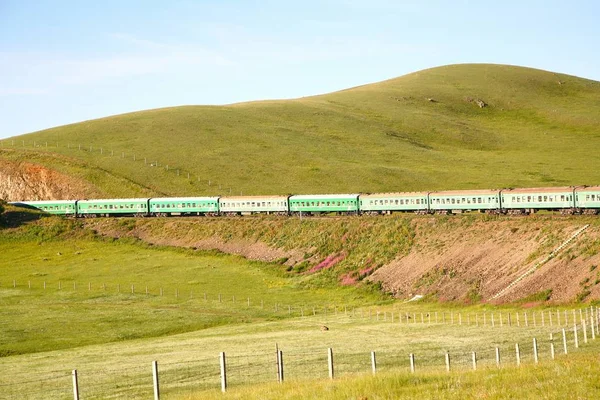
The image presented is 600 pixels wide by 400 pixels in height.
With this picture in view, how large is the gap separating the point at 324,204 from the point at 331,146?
2078 inches

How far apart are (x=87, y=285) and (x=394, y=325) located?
33500 millimetres

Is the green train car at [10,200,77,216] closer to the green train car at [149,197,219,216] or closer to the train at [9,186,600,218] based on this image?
the train at [9,186,600,218]

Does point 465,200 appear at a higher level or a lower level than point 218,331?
higher

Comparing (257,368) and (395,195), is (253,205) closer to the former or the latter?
(395,195)

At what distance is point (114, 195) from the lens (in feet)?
378

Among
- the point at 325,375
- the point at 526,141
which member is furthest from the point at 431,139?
the point at 325,375

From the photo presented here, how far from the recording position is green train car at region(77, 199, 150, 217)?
102250mm

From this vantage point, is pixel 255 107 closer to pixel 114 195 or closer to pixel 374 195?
pixel 114 195

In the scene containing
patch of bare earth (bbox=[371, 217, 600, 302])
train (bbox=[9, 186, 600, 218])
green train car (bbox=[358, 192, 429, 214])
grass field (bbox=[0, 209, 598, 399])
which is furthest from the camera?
green train car (bbox=[358, 192, 429, 214])

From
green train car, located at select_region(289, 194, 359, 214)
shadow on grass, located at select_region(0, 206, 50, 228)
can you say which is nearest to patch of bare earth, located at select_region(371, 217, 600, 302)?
green train car, located at select_region(289, 194, 359, 214)

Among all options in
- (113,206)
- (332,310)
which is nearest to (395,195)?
(332,310)

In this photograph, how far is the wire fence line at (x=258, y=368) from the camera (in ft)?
92.6

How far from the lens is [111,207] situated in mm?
103375

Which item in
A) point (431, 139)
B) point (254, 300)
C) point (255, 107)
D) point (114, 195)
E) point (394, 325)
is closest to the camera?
point (394, 325)
